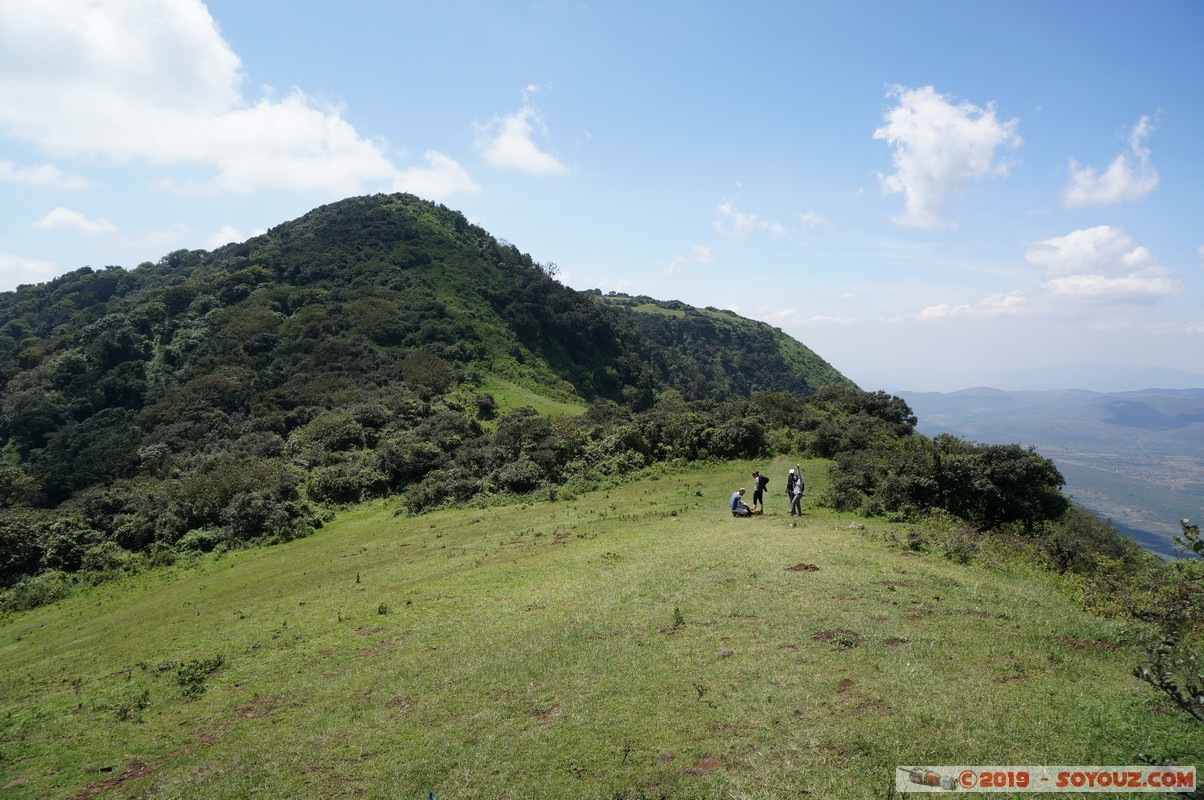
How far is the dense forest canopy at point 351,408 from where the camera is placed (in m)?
29.0

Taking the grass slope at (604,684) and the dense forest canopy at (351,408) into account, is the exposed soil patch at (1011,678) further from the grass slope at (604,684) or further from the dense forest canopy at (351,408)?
the dense forest canopy at (351,408)

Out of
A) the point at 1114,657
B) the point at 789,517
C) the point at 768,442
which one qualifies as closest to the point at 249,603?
the point at 789,517

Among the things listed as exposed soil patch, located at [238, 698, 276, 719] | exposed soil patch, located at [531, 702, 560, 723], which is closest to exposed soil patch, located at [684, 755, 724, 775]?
exposed soil patch, located at [531, 702, 560, 723]

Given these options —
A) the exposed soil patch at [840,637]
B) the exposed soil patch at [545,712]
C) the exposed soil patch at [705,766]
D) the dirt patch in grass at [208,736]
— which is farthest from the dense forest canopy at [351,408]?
the dirt patch in grass at [208,736]

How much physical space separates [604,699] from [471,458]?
29.1 meters

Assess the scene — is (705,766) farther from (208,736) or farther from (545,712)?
(208,736)

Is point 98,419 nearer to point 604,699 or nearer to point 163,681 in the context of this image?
point 163,681

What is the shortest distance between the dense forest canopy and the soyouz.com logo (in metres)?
12.4

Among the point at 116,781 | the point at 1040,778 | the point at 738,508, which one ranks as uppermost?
the point at 738,508

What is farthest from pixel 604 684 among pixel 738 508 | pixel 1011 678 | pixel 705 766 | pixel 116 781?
pixel 738 508

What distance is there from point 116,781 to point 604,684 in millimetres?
8661

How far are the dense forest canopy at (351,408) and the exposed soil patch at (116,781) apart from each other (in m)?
22.0

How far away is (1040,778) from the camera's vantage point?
22.3ft

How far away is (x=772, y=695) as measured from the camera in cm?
937
